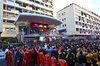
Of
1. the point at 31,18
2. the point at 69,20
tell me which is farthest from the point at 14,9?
the point at 69,20

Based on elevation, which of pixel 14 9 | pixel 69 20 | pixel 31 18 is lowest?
pixel 31 18

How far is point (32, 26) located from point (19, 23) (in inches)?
152

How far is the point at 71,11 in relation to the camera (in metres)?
37.9

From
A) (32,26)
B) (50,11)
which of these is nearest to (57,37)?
(32,26)

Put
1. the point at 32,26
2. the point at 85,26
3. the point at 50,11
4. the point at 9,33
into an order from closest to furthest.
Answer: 1. the point at 32,26
2. the point at 9,33
3. the point at 50,11
4. the point at 85,26

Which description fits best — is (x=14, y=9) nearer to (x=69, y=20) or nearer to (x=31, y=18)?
(x=31, y=18)

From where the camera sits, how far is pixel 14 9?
29.6 m

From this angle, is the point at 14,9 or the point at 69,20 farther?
the point at 69,20

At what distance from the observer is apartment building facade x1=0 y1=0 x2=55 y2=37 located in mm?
27469

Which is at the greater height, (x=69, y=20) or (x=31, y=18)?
(x=69, y=20)

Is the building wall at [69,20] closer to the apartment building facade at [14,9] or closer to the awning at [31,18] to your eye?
the apartment building facade at [14,9]

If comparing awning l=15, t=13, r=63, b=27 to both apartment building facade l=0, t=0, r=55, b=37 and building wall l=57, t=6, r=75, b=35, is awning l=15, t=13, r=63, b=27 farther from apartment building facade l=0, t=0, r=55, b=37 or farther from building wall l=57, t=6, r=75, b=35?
building wall l=57, t=6, r=75, b=35

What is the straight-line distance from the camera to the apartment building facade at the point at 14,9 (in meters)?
27.5

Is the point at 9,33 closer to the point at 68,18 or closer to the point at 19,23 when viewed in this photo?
the point at 19,23
